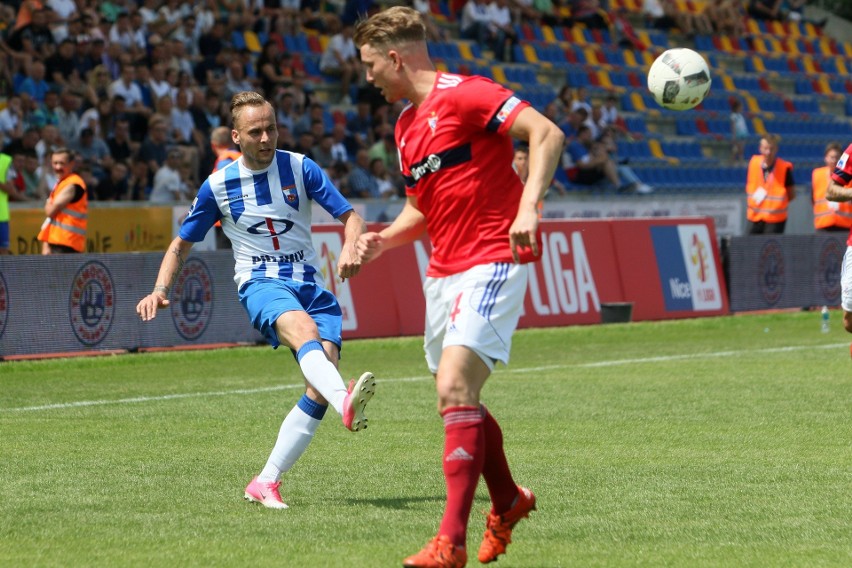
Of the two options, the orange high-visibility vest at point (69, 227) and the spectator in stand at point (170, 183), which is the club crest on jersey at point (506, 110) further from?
the spectator in stand at point (170, 183)

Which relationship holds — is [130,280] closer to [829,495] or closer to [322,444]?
[322,444]

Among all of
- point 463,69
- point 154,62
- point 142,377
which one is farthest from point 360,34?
point 463,69

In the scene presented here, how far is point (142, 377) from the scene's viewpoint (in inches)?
540

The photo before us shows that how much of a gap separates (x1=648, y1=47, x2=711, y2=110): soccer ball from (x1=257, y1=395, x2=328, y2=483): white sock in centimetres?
667

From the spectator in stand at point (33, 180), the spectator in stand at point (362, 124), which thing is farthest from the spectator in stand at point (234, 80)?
the spectator in stand at point (33, 180)

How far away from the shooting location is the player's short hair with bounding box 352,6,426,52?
5738 mm

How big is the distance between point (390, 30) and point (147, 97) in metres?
16.3

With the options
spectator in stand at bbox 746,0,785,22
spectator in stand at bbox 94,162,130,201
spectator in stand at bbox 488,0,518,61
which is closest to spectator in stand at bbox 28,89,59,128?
spectator in stand at bbox 94,162,130,201

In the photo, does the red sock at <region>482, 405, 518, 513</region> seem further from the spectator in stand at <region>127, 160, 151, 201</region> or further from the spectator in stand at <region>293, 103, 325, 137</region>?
the spectator in stand at <region>293, 103, 325, 137</region>

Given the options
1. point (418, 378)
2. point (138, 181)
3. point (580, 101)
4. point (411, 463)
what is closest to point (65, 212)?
point (138, 181)

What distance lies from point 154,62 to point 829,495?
646 inches

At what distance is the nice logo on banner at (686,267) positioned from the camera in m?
20.6

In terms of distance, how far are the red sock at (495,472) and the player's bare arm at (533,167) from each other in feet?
2.70

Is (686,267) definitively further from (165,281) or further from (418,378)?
(165,281)
